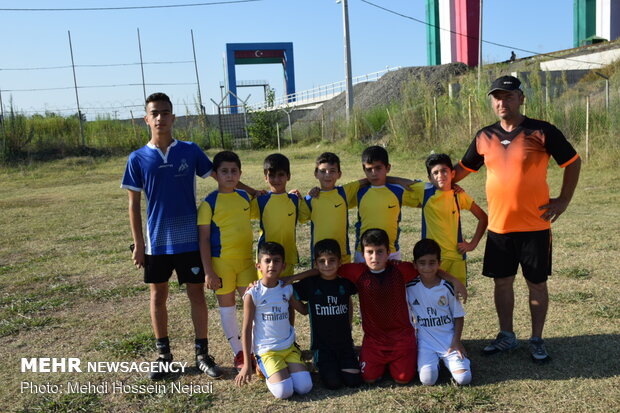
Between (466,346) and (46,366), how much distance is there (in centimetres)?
293

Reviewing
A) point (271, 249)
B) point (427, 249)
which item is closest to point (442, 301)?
point (427, 249)

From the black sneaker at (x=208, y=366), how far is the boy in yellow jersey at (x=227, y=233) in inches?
5.7

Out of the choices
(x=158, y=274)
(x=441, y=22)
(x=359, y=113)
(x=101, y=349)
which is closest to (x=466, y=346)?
(x=158, y=274)

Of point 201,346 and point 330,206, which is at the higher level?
point 330,206

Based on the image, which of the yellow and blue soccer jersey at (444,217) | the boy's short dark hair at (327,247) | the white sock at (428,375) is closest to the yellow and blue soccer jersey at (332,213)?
the boy's short dark hair at (327,247)

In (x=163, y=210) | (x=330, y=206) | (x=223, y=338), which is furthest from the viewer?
(x=223, y=338)

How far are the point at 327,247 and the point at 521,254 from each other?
4.21 ft

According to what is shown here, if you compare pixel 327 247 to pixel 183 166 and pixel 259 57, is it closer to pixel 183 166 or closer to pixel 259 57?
pixel 183 166

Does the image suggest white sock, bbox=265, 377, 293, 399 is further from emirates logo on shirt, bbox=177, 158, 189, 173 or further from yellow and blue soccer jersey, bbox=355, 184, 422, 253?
emirates logo on shirt, bbox=177, 158, 189, 173

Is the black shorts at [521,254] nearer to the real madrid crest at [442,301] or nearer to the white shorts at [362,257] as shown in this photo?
the real madrid crest at [442,301]

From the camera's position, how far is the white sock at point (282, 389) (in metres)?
3.22

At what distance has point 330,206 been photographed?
3.81 meters

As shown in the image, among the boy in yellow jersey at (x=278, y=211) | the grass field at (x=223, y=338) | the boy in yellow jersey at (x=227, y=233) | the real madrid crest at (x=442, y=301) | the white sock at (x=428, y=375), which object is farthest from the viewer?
the boy in yellow jersey at (x=278, y=211)

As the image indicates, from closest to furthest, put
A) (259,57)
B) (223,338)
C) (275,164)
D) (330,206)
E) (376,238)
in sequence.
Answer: (376,238) → (275,164) → (330,206) → (223,338) → (259,57)
